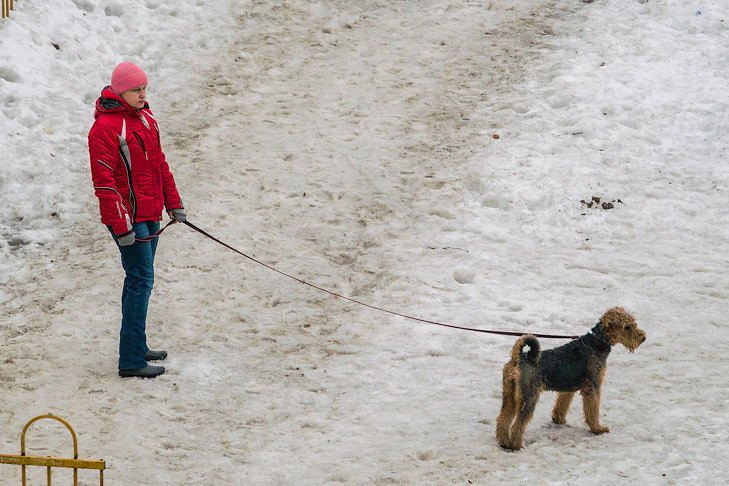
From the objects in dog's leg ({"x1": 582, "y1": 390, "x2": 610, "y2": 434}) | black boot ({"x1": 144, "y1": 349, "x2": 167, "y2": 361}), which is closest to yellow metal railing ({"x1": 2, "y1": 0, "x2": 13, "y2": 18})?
black boot ({"x1": 144, "y1": 349, "x2": 167, "y2": 361})

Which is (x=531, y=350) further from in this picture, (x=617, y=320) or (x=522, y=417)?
(x=617, y=320)

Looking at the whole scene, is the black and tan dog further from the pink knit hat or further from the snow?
the pink knit hat

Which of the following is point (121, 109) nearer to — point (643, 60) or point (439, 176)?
point (439, 176)

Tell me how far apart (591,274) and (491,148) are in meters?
2.50

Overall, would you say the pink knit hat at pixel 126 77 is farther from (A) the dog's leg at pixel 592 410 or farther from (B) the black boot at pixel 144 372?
(A) the dog's leg at pixel 592 410

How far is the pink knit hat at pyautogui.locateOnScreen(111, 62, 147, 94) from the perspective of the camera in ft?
19.0

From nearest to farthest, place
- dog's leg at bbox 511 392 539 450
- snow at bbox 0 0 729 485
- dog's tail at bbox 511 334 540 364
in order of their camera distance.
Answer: dog's tail at bbox 511 334 540 364 → dog's leg at bbox 511 392 539 450 → snow at bbox 0 0 729 485

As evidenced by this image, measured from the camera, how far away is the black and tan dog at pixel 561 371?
5297 mm

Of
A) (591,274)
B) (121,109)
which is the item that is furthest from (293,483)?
(591,274)

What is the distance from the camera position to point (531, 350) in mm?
5258

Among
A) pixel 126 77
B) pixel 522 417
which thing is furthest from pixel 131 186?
pixel 522 417

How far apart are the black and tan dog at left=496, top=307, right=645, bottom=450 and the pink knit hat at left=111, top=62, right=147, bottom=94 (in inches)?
138

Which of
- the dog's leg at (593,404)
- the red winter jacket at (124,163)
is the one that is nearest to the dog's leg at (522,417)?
the dog's leg at (593,404)

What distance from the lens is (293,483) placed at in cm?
524
